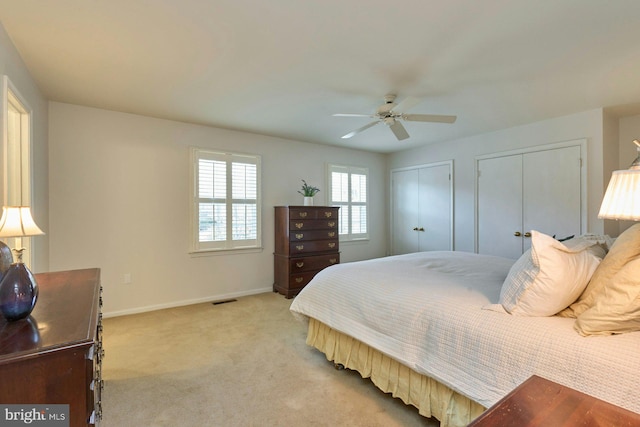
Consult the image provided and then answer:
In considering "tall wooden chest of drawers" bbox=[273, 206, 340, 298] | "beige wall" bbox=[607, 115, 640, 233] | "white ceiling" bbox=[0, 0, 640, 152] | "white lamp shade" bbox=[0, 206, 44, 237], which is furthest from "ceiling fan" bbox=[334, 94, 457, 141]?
"beige wall" bbox=[607, 115, 640, 233]

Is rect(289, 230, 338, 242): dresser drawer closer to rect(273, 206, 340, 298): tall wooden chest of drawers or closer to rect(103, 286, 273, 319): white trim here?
rect(273, 206, 340, 298): tall wooden chest of drawers

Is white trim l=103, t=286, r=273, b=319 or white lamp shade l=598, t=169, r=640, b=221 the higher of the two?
white lamp shade l=598, t=169, r=640, b=221

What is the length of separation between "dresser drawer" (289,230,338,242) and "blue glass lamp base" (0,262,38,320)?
3.33 m

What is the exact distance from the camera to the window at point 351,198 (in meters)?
5.43

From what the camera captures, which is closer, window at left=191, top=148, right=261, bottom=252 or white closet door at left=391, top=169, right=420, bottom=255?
window at left=191, top=148, right=261, bottom=252

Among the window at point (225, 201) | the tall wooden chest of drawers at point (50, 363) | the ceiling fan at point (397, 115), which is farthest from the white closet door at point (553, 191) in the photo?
the tall wooden chest of drawers at point (50, 363)

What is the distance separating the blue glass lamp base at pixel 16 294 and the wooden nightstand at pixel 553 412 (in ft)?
4.91

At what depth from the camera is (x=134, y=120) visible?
3.70 metres

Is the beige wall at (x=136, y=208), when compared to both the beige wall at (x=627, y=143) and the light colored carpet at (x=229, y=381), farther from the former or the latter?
the beige wall at (x=627, y=143)

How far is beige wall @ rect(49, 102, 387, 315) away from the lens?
336 cm

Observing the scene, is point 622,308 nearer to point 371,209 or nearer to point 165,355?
point 165,355

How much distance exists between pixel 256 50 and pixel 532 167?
3.77 metres

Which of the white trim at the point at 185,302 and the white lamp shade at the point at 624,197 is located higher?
the white lamp shade at the point at 624,197

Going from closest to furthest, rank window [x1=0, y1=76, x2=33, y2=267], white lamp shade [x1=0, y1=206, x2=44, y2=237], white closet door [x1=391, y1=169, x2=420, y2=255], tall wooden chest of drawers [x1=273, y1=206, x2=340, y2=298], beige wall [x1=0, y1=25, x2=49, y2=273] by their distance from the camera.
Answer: white lamp shade [x1=0, y1=206, x2=44, y2=237] → beige wall [x1=0, y1=25, x2=49, y2=273] → window [x1=0, y1=76, x2=33, y2=267] → tall wooden chest of drawers [x1=273, y1=206, x2=340, y2=298] → white closet door [x1=391, y1=169, x2=420, y2=255]
